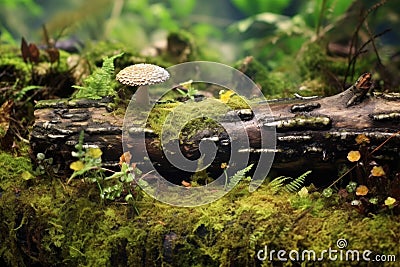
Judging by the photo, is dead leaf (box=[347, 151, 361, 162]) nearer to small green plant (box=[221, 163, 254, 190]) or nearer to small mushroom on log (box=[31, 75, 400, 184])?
small mushroom on log (box=[31, 75, 400, 184])

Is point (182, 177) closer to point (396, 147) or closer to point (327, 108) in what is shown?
point (327, 108)

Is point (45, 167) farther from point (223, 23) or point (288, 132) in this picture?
point (223, 23)

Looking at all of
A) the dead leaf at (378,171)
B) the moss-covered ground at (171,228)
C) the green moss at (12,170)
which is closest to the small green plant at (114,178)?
the moss-covered ground at (171,228)

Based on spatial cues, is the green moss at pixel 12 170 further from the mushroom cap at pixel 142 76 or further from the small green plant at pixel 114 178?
the mushroom cap at pixel 142 76

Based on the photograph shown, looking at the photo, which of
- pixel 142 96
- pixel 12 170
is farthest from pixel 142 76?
pixel 12 170

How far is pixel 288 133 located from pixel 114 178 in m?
1.08

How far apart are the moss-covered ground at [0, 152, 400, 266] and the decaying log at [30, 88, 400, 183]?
0.69ft

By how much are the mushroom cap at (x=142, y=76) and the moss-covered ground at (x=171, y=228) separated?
68 centimetres

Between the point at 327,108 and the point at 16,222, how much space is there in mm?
2006

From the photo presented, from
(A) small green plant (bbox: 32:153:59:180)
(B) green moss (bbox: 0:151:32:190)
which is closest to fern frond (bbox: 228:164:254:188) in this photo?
(A) small green plant (bbox: 32:153:59:180)

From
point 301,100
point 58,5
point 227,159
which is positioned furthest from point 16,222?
point 58,5

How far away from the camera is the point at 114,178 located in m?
2.48

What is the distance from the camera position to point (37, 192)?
2525 mm

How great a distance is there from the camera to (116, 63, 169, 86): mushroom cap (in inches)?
96.5
